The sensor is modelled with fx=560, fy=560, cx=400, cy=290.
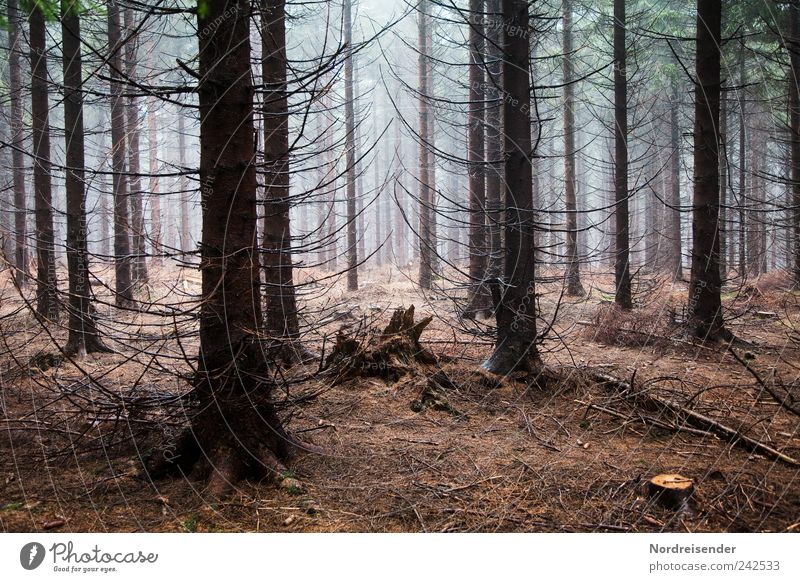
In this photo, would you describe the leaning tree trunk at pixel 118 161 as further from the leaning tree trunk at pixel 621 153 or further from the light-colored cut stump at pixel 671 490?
the leaning tree trunk at pixel 621 153

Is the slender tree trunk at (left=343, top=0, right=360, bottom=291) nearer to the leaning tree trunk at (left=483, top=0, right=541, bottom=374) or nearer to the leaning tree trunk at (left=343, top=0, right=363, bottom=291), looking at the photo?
the leaning tree trunk at (left=343, top=0, right=363, bottom=291)

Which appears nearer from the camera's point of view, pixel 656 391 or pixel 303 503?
pixel 303 503

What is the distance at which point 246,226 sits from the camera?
4.03 m

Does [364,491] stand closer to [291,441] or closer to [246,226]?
[291,441]

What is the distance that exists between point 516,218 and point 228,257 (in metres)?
3.81

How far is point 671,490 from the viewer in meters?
3.50

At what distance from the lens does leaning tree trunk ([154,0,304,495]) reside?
395 centimetres

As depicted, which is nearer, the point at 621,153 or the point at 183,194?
the point at 183,194

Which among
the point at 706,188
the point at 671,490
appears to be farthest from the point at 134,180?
the point at 671,490

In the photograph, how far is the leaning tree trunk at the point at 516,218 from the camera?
666 cm

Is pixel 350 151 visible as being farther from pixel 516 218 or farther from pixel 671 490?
pixel 671 490
